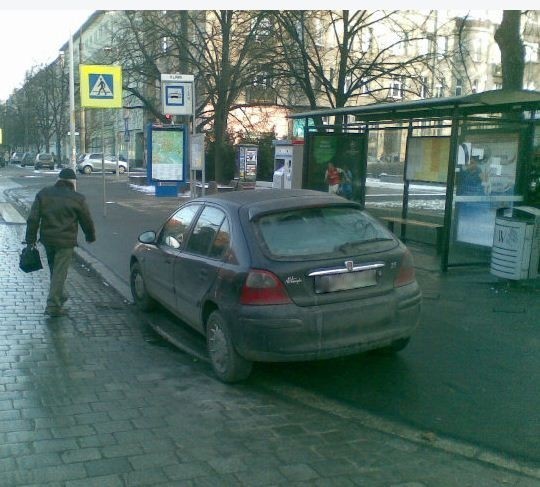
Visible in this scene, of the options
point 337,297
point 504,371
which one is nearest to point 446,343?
point 504,371

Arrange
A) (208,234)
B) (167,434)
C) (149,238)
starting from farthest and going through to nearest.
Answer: (149,238)
(208,234)
(167,434)

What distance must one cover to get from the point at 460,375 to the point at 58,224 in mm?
4637

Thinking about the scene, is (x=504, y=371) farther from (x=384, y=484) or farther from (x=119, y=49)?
(x=119, y=49)

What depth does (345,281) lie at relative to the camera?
5.14m

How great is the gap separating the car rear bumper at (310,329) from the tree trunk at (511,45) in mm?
9728

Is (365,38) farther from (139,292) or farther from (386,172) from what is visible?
(139,292)

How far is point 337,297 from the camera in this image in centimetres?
509

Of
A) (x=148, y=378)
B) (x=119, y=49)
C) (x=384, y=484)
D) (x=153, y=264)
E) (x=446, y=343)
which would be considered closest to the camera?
(x=384, y=484)

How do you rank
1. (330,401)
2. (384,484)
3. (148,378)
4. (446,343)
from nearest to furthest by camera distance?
1. (384,484)
2. (330,401)
3. (148,378)
4. (446,343)

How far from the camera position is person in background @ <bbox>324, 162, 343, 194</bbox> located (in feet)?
43.8

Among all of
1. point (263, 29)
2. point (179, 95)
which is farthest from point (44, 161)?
point (179, 95)

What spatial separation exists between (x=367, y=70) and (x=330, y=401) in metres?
Answer: 16.6

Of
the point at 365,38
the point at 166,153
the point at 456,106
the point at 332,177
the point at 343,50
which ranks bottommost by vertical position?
the point at 332,177

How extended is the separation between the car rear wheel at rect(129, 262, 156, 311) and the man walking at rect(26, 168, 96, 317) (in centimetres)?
76
